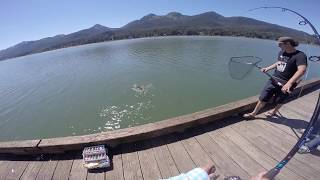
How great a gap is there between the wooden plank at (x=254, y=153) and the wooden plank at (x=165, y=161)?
4.06 feet

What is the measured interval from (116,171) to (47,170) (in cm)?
116

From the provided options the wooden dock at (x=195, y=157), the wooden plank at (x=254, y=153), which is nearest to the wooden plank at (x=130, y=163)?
the wooden dock at (x=195, y=157)

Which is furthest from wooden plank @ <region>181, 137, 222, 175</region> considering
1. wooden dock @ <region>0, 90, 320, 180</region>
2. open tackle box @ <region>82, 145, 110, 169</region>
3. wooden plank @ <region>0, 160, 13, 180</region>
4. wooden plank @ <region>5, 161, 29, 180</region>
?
wooden plank @ <region>0, 160, 13, 180</region>

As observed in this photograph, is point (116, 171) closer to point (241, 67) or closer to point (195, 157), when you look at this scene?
point (195, 157)

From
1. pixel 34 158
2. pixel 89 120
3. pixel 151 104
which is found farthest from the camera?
pixel 151 104

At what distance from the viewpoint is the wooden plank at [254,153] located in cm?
318

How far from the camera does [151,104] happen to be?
12.4 meters

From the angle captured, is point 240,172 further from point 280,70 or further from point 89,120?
point 89,120

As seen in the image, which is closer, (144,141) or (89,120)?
(144,141)

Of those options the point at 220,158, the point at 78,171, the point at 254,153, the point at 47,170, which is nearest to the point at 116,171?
the point at 78,171

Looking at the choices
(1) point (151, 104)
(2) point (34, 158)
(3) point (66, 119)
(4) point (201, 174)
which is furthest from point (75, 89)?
(4) point (201, 174)

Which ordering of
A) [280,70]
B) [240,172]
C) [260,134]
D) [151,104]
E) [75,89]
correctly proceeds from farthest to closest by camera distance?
[75,89] < [151,104] < [280,70] < [260,134] < [240,172]

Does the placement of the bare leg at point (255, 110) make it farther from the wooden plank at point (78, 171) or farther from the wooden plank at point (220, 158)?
the wooden plank at point (78, 171)

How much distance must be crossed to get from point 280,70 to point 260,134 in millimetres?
1402
